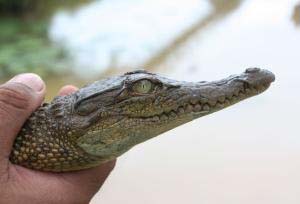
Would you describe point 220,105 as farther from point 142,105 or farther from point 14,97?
point 14,97

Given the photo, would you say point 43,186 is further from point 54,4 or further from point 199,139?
point 54,4

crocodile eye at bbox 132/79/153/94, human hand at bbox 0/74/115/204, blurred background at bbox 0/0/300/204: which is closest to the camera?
human hand at bbox 0/74/115/204

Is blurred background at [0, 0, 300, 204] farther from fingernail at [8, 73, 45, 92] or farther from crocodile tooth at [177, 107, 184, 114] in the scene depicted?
fingernail at [8, 73, 45, 92]

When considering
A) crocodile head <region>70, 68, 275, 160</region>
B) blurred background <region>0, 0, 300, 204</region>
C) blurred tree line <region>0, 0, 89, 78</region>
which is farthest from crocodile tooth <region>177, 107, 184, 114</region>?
blurred tree line <region>0, 0, 89, 78</region>

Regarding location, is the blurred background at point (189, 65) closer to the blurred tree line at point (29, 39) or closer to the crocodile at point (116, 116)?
the blurred tree line at point (29, 39)

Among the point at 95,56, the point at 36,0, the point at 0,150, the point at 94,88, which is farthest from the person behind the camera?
the point at 36,0

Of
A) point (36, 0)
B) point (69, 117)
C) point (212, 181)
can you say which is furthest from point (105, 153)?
point (36, 0)
